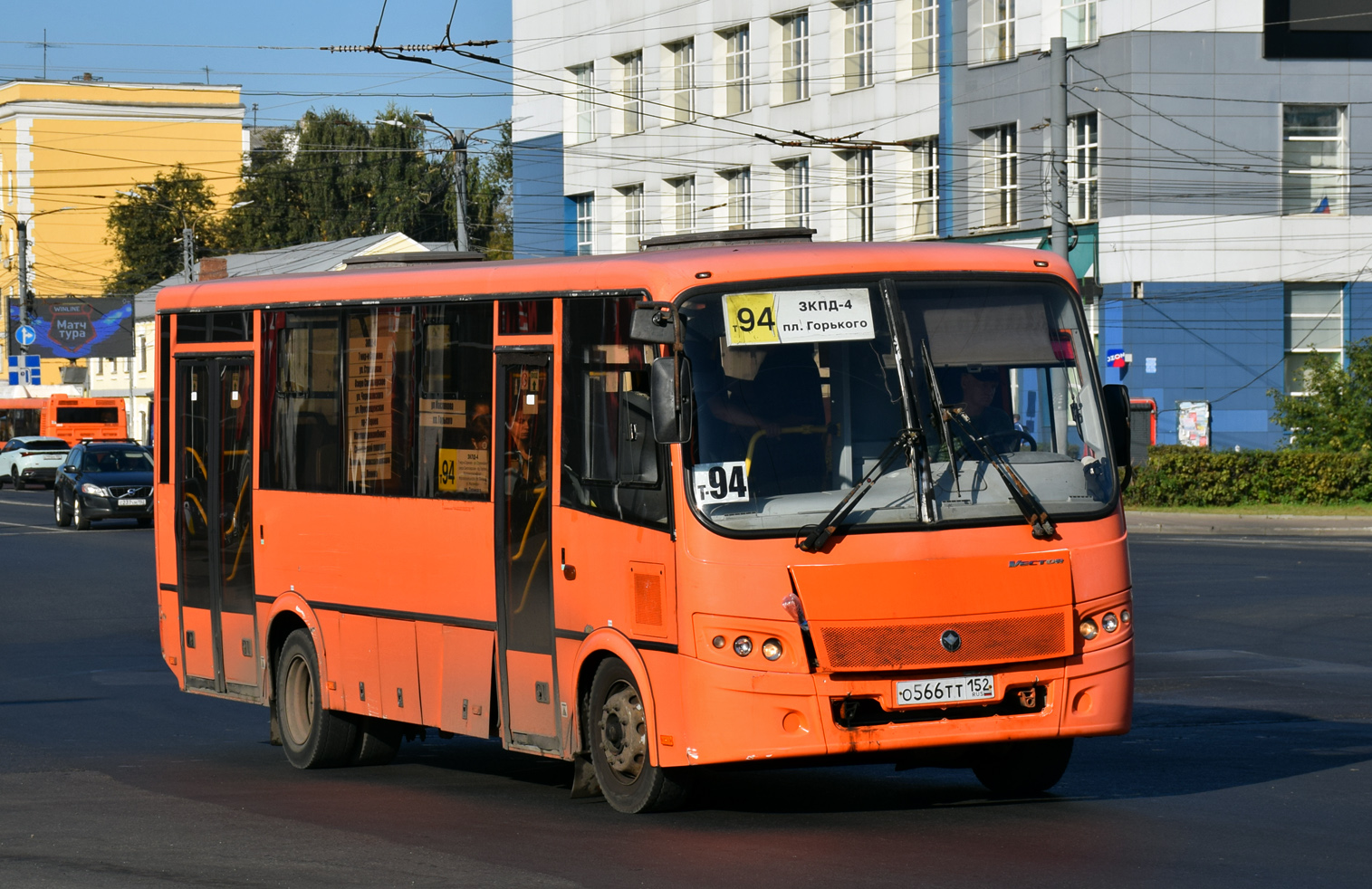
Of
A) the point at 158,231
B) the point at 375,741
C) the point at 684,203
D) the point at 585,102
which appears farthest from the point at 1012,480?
the point at 158,231

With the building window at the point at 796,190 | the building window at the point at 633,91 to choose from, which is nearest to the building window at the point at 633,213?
the building window at the point at 633,91

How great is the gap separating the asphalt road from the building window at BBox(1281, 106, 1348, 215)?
30.7 metres

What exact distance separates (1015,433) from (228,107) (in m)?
108

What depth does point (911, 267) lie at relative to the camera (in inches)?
367

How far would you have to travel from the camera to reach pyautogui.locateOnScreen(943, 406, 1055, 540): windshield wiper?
354 inches

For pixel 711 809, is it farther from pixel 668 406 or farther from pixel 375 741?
pixel 375 741

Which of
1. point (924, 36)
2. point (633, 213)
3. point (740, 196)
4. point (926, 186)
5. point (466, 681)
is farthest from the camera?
point (633, 213)

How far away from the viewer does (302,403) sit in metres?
12.0

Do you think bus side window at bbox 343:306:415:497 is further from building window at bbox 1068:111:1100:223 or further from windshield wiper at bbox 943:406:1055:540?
building window at bbox 1068:111:1100:223

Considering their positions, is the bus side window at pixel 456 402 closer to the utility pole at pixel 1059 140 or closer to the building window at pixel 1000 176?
the utility pole at pixel 1059 140

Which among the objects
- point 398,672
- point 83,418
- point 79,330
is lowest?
point 398,672

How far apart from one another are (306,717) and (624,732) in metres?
3.33

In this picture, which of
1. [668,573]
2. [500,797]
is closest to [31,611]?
[500,797]

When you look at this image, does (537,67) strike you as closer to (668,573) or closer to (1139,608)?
(1139,608)
